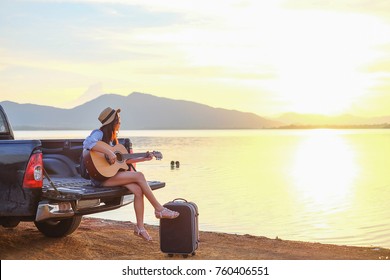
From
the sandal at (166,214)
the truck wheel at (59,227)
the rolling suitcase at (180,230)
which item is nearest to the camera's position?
the sandal at (166,214)

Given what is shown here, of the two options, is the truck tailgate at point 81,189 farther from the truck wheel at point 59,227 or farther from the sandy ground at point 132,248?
the sandy ground at point 132,248

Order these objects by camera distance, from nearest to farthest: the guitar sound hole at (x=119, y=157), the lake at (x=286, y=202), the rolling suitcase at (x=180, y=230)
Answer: the rolling suitcase at (x=180, y=230)
the guitar sound hole at (x=119, y=157)
the lake at (x=286, y=202)

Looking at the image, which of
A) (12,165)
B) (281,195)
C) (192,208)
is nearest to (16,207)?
(12,165)

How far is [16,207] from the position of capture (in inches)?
317

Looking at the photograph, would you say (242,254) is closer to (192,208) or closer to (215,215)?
(192,208)

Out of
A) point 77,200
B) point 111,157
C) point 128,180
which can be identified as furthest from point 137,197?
point 77,200

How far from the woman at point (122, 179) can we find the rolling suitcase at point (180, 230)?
0.11 meters

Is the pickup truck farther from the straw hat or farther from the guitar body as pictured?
the straw hat

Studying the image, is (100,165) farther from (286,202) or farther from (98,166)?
(286,202)

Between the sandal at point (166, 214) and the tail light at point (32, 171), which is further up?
the tail light at point (32, 171)

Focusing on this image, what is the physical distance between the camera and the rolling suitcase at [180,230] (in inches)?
348

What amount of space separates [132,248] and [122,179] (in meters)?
1.46

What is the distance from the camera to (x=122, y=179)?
28.8 ft

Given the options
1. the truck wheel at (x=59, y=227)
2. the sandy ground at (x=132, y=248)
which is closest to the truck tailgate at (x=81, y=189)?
the truck wheel at (x=59, y=227)
